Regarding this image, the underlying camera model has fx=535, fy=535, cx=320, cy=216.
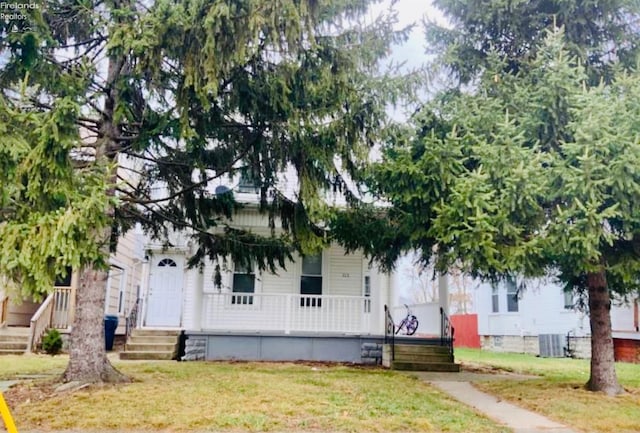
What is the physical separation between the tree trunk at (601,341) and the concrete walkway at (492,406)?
1.66 m

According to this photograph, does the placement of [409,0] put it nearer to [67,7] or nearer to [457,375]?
[67,7]

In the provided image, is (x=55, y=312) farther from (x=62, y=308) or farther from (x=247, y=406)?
(x=247, y=406)

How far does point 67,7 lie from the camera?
7430 millimetres

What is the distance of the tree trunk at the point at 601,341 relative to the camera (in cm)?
820

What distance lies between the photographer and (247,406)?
650cm

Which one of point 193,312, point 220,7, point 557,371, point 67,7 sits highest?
point 67,7

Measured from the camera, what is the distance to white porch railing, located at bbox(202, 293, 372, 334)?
43.0 ft

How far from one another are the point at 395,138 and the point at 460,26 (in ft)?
8.55

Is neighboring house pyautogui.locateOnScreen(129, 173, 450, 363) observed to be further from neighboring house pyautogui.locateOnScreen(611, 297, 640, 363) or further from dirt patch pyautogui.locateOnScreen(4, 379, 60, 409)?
neighboring house pyautogui.locateOnScreen(611, 297, 640, 363)

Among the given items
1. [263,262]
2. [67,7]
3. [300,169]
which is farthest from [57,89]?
[263,262]

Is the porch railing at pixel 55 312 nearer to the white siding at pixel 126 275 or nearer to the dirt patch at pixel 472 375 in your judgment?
the white siding at pixel 126 275

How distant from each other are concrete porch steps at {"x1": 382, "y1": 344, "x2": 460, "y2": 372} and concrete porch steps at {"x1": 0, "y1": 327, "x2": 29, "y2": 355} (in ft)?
29.9

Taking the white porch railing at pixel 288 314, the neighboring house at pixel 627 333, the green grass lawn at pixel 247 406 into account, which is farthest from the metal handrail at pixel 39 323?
the neighboring house at pixel 627 333

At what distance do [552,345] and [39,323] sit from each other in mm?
16588
